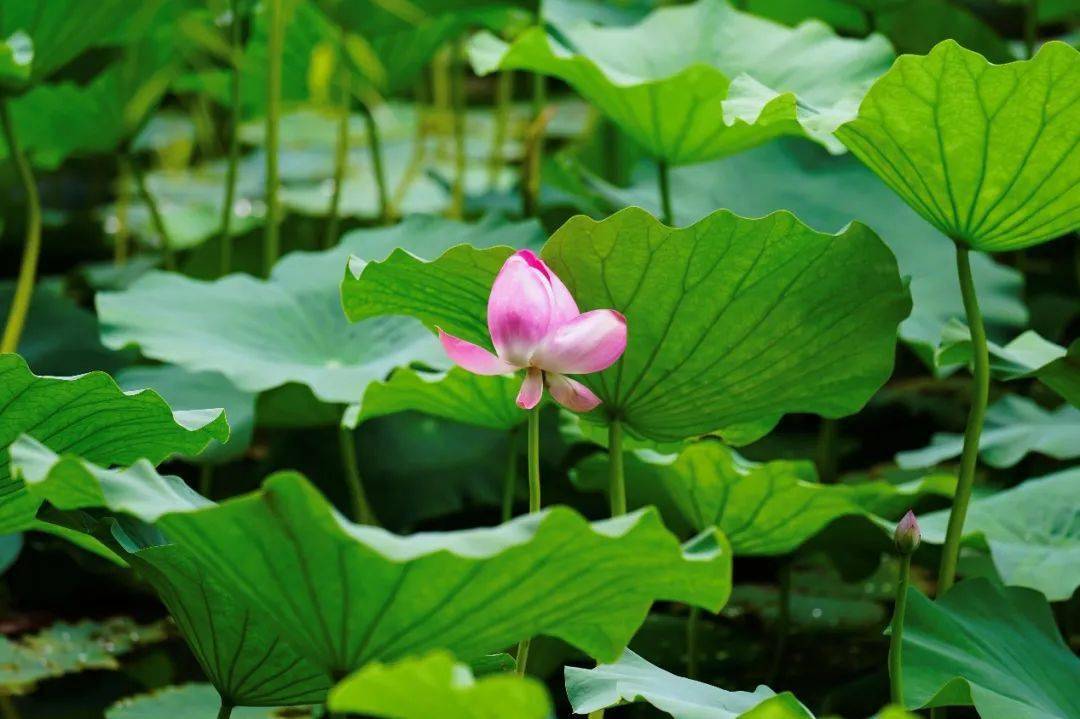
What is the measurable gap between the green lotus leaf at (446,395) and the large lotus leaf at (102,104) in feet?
3.50

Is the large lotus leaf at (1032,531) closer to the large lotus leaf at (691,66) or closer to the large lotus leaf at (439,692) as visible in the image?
the large lotus leaf at (691,66)

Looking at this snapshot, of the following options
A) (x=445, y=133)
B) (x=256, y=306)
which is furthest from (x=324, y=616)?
(x=445, y=133)

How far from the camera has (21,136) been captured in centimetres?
218

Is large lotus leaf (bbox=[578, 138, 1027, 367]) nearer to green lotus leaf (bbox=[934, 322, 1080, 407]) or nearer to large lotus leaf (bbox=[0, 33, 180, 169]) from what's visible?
green lotus leaf (bbox=[934, 322, 1080, 407])

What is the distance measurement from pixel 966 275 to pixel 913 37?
3.87ft

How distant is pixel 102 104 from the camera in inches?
82.2

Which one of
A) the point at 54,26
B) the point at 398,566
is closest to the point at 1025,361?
the point at 398,566

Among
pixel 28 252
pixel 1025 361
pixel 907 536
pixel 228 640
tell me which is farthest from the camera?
pixel 28 252

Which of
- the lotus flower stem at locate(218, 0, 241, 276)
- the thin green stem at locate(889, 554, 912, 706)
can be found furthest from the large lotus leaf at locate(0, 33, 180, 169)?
the thin green stem at locate(889, 554, 912, 706)

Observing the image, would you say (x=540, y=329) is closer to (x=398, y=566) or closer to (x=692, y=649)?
(x=398, y=566)

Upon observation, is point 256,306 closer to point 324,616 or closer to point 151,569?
point 151,569

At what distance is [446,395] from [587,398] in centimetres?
33

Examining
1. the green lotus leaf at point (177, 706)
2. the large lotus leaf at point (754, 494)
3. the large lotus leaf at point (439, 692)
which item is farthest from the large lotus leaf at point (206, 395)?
the large lotus leaf at point (439, 692)

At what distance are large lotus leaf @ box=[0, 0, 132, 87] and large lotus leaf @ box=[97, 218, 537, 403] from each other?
0.30 metres
